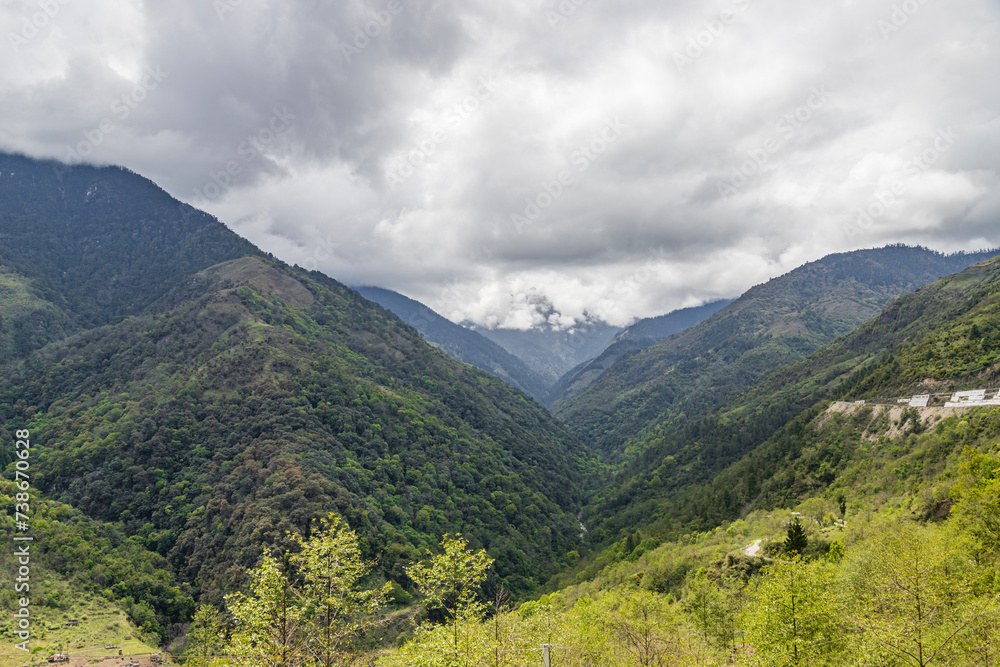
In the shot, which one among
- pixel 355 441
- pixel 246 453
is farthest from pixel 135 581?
pixel 355 441

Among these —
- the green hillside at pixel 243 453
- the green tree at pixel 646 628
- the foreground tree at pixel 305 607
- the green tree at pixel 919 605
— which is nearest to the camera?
the foreground tree at pixel 305 607

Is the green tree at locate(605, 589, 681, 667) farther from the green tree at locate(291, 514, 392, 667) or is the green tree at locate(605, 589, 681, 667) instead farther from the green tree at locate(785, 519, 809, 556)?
the green tree at locate(291, 514, 392, 667)

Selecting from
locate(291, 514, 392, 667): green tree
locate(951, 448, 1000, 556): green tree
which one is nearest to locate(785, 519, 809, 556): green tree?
locate(951, 448, 1000, 556): green tree

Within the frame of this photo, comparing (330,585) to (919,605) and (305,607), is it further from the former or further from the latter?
(919,605)

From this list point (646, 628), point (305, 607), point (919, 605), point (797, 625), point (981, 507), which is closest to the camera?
point (305, 607)

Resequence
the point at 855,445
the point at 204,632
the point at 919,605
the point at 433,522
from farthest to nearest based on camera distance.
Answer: the point at 433,522 → the point at 855,445 → the point at 204,632 → the point at 919,605

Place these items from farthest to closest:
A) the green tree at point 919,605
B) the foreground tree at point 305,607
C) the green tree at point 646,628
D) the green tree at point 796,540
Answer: the green tree at point 796,540 < the green tree at point 646,628 < the green tree at point 919,605 < the foreground tree at point 305,607

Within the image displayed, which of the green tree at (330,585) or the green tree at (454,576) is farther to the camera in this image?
the green tree at (454,576)

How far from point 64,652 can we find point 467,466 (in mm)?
123182

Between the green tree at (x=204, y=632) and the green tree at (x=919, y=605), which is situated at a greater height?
the green tree at (x=919, y=605)

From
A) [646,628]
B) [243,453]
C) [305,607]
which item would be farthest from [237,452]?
[305,607]

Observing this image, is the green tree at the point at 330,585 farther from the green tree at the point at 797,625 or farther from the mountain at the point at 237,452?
the mountain at the point at 237,452

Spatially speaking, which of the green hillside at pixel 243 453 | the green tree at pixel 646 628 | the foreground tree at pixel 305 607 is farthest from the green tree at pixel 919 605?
the green hillside at pixel 243 453

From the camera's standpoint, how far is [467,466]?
179m
